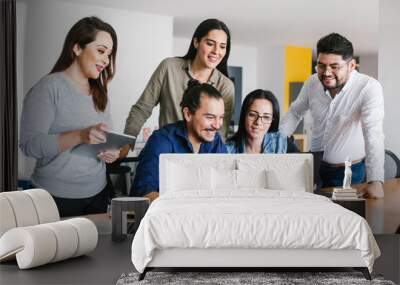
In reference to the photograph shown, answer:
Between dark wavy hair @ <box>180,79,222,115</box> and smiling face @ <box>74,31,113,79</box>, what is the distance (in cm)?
96

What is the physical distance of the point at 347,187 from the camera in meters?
7.12

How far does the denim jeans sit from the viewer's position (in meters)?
7.56

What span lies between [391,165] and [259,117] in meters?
1.62

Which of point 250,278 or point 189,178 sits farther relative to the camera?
point 189,178

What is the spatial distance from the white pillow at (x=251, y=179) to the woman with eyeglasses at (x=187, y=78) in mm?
732

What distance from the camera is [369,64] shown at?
24.5ft

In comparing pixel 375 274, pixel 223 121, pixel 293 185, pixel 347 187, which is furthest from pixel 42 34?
pixel 375 274

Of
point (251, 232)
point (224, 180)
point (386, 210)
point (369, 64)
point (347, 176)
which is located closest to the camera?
point (251, 232)

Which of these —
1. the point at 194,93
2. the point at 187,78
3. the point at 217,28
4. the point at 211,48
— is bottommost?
the point at 194,93

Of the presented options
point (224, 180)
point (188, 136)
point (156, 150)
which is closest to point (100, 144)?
point (156, 150)

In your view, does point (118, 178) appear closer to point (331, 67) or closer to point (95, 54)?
point (95, 54)

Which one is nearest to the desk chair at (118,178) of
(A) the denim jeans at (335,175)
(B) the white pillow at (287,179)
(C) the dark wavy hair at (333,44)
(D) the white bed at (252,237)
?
(B) the white pillow at (287,179)

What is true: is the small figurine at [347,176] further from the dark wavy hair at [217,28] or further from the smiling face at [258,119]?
the dark wavy hair at [217,28]

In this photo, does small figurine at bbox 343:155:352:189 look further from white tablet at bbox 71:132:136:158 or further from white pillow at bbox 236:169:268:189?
white tablet at bbox 71:132:136:158
